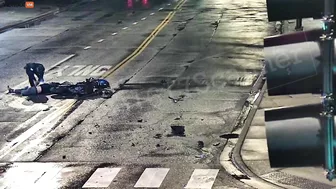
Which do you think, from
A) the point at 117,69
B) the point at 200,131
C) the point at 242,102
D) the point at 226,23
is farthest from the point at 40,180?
the point at 226,23

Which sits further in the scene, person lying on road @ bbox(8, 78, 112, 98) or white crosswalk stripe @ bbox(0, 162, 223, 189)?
person lying on road @ bbox(8, 78, 112, 98)

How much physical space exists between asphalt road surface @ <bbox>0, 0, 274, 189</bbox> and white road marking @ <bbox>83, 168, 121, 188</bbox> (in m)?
0.02

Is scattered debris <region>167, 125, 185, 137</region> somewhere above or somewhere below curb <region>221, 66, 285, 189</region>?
below

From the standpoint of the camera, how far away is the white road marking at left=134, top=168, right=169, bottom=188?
41.8ft

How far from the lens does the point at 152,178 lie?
43.3 feet

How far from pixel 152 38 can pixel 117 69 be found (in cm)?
791

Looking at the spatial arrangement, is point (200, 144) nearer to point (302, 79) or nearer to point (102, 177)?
point (102, 177)

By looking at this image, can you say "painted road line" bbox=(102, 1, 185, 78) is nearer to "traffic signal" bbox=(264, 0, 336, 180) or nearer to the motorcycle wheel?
the motorcycle wheel

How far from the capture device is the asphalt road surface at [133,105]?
13.9m

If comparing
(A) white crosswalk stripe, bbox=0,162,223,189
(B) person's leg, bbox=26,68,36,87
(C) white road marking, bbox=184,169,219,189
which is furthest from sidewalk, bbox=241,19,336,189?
(B) person's leg, bbox=26,68,36,87

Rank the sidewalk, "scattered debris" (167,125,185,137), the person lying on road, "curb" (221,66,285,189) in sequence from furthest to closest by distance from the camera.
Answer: the person lying on road, "scattered debris" (167,125,185,137), "curb" (221,66,285,189), the sidewalk

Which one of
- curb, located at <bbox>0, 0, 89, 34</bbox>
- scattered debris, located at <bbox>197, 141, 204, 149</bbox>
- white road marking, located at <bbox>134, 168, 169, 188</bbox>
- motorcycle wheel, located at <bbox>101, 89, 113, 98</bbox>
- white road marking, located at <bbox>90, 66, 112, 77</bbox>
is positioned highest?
white road marking, located at <bbox>134, 168, 169, 188</bbox>

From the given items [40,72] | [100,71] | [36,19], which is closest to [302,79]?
[40,72]

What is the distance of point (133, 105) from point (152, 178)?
699 cm
